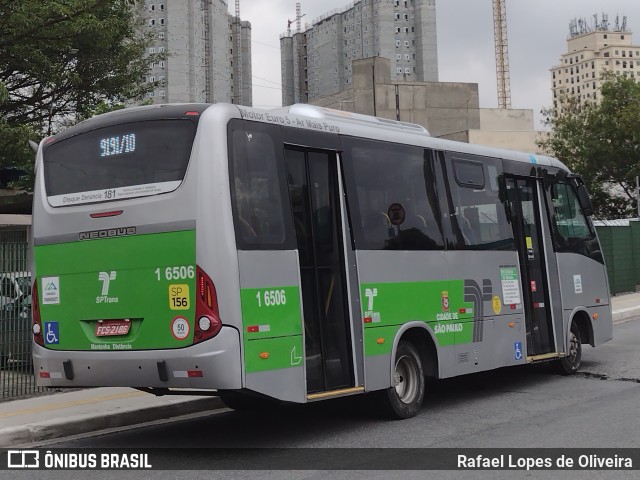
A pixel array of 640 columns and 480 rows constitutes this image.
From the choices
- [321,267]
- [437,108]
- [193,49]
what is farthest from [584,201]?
[193,49]

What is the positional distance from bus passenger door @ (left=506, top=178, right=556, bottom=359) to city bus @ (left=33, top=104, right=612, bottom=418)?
1.30 metres

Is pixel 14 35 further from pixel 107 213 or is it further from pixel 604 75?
pixel 604 75

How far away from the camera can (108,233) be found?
27.6 feet

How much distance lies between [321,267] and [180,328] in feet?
5.71

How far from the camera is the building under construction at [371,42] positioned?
155 meters

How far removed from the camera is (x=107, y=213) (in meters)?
8.45

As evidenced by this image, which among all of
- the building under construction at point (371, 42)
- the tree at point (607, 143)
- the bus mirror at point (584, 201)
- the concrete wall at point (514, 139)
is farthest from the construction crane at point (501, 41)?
the bus mirror at point (584, 201)

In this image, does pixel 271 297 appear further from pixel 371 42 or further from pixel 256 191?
pixel 371 42

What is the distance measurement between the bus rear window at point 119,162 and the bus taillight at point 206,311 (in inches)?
38.1

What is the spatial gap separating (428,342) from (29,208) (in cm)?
1355

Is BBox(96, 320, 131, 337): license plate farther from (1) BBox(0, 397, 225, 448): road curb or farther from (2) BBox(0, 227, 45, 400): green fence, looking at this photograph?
(2) BBox(0, 227, 45, 400): green fence

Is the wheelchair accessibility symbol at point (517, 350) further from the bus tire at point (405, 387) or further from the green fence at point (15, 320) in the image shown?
the green fence at point (15, 320)

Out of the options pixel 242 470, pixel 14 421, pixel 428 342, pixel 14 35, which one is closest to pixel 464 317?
pixel 428 342

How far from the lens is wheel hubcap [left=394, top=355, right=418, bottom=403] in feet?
32.9
